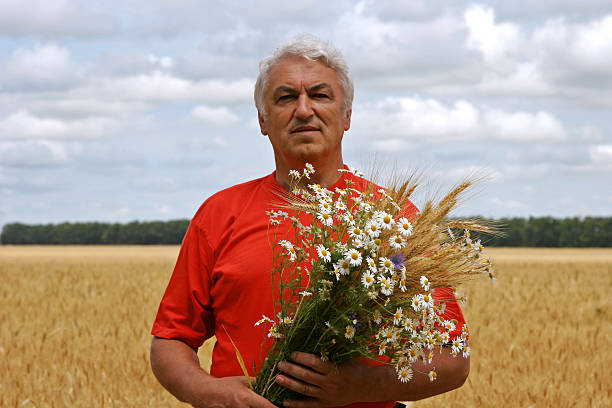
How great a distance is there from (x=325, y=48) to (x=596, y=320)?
25.8 feet

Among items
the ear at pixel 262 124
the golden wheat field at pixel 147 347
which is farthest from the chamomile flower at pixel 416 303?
the golden wheat field at pixel 147 347

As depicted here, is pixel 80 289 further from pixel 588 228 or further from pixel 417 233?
pixel 588 228

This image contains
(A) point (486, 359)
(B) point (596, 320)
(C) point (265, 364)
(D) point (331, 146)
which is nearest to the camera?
(C) point (265, 364)

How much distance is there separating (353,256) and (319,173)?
0.94m

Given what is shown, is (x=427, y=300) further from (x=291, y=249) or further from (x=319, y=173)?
(x=319, y=173)

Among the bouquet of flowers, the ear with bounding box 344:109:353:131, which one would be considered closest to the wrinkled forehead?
the ear with bounding box 344:109:353:131

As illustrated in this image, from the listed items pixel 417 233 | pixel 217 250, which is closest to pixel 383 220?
pixel 417 233

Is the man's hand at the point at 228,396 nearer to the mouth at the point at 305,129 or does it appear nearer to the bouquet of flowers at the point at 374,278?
the bouquet of flowers at the point at 374,278

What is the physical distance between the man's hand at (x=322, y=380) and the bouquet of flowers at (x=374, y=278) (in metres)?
0.05

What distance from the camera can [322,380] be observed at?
2584 millimetres

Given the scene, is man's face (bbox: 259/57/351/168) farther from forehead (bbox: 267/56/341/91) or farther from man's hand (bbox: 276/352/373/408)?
man's hand (bbox: 276/352/373/408)

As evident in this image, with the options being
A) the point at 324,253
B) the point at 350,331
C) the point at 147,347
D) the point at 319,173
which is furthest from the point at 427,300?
the point at 147,347

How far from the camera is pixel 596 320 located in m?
9.50

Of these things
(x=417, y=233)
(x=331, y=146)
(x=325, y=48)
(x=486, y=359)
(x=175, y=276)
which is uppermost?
(x=325, y=48)
